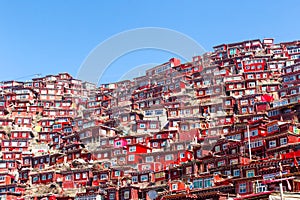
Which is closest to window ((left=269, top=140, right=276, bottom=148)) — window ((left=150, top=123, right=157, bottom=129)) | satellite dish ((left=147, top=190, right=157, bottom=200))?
satellite dish ((left=147, top=190, right=157, bottom=200))

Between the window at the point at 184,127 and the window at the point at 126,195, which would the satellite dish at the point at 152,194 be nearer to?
the window at the point at 126,195

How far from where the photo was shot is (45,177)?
77.9 m

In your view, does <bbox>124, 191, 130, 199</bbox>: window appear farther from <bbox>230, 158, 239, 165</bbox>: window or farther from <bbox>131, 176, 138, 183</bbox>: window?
<bbox>230, 158, 239, 165</bbox>: window

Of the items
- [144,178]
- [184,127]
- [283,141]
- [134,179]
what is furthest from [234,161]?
[184,127]

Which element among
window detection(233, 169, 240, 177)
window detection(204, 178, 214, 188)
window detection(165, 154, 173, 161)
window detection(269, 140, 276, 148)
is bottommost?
window detection(204, 178, 214, 188)

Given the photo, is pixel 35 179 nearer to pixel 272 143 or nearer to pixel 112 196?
pixel 112 196

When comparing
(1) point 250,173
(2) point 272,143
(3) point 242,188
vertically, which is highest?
(2) point 272,143

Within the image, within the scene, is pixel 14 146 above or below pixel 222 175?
above

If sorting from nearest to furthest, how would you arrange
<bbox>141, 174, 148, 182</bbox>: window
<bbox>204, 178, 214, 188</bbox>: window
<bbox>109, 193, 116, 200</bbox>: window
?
<bbox>204, 178, 214, 188</bbox>: window
<bbox>109, 193, 116, 200</bbox>: window
<bbox>141, 174, 148, 182</bbox>: window

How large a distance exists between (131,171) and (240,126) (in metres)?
17.2

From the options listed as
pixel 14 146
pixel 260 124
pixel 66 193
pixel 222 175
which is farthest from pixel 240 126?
pixel 14 146

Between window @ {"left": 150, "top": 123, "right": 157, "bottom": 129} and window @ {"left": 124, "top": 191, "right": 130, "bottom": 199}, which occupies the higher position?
window @ {"left": 150, "top": 123, "right": 157, "bottom": 129}

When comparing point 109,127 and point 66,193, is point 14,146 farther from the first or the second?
point 66,193

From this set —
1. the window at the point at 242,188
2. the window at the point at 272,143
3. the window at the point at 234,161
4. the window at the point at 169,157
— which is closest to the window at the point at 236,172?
the window at the point at 234,161
